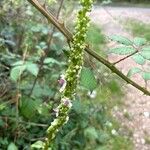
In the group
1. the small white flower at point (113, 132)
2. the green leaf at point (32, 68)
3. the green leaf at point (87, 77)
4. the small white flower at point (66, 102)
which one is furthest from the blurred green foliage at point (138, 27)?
the small white flower at point (66, 102)

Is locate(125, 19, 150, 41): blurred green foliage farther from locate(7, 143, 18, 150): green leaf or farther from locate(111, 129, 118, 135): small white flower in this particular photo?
locate(7, 143, 18, 150): green leaf

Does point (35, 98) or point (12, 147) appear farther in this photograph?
point (35, 98)

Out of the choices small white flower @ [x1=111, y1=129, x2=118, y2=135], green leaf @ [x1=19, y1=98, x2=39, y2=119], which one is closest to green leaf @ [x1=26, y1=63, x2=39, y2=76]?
green leaf @ [x1=19, y1=98, x2=39, y2=119]

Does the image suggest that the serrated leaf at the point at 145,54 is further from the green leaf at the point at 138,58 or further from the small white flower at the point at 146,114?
the small white flower at the point at 146,114

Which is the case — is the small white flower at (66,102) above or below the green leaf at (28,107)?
above

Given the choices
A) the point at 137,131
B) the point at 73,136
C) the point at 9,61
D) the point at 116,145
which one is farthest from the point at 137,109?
the point at 9,61

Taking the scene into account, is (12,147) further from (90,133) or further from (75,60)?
(75,60)

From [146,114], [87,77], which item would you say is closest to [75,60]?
[87,77]

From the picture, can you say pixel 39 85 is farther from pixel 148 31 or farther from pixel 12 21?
pixel 148 31
